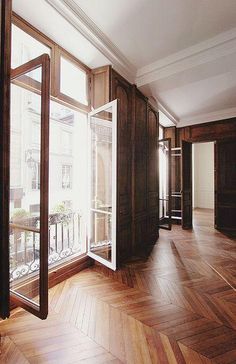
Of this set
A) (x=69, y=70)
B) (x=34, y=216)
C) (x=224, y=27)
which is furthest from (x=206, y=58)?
(x=34, y=216)

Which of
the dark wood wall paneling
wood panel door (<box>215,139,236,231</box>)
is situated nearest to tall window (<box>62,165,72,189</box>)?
the dark wood wall paneling

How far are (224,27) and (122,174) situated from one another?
2342mm

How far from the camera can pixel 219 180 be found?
6.05 meters

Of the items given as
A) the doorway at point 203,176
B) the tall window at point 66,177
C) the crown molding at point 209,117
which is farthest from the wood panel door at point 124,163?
the doorway at point 203,176

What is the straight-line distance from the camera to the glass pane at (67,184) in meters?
3.43

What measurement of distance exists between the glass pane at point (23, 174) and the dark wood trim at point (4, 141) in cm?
82

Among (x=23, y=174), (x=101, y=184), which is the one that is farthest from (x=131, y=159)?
(x=23, y=174)

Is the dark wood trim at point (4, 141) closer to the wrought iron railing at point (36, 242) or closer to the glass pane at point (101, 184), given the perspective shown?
the wrought iron railing at point (36, 242)

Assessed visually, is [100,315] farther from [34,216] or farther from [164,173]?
[164,173]

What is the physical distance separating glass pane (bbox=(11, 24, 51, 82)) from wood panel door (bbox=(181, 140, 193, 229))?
4.61 m

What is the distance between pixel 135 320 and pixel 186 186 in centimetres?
480

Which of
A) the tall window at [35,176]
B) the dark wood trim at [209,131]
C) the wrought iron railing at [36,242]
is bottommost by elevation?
the wrought iron railing at [36,242]

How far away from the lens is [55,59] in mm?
2812

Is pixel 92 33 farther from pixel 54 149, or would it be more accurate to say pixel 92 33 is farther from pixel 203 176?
pixel 203 176
